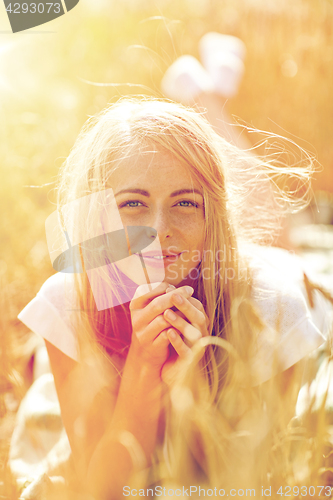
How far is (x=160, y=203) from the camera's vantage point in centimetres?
66

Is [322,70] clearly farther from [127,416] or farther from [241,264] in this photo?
[127,416]

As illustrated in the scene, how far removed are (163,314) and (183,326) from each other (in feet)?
0.14

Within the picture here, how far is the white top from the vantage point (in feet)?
2.53

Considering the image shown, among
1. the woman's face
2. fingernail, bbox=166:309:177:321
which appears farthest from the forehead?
fingernail, bbox=166:309:177:321

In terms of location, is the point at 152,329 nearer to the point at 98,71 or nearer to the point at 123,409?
the point at 123,409

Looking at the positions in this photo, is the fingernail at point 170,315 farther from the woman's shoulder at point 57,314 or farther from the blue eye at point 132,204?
the woman's shoulder at point 57,314

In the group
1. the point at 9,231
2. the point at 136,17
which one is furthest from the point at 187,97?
the point at 9,231

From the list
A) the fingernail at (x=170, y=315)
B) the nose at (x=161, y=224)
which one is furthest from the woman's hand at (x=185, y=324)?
the nose at (x=161, y=224)

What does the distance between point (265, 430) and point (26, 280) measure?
0.83 metres

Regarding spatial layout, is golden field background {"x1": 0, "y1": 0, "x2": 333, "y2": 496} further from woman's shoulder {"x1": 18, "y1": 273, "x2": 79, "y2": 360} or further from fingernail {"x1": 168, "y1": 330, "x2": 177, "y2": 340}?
fingernail {"x1": 168, "y1": 330, "x2": 177, "y2": 340}

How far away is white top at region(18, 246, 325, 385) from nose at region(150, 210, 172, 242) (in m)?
0.26

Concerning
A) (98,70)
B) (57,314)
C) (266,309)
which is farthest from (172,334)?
(98,70)

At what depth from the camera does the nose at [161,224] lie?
0.65 m

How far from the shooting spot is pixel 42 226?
1144mm
